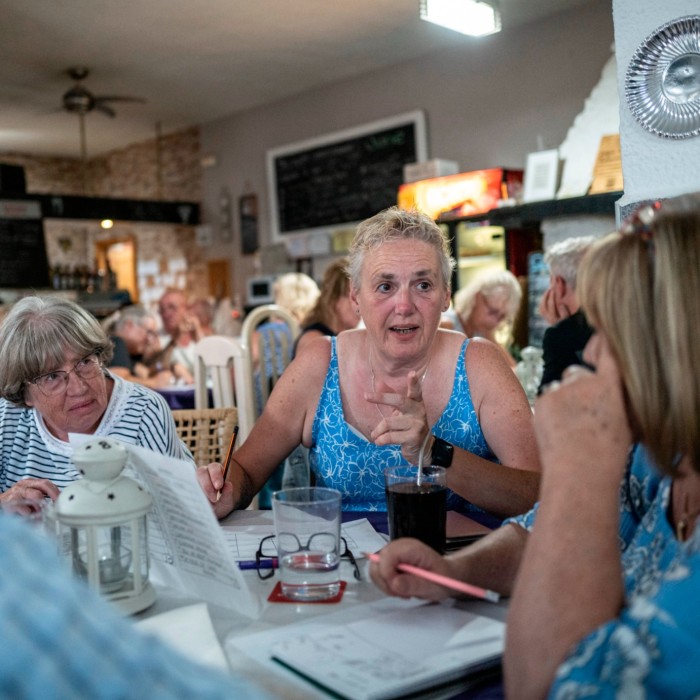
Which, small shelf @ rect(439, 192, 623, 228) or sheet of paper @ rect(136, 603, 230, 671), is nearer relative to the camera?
sheet of paper @ rect(136, 603, 230, 671)

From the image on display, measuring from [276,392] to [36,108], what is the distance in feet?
23.4

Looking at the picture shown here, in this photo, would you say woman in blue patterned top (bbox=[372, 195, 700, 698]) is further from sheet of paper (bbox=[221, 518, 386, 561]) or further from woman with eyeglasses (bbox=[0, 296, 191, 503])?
woman with eyeglasses (bbox=[0, 296, 191, 503])

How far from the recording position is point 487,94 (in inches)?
249

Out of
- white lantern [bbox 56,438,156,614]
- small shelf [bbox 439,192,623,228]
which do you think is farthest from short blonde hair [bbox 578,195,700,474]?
small shelf [bbox 439,192,623,228]

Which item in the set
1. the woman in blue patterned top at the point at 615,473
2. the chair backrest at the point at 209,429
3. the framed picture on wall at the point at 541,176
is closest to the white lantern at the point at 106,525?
the woman in blue patterned top at the point at 615,473

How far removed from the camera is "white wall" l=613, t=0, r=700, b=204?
5.79 ft

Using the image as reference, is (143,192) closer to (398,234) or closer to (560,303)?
(560,303)

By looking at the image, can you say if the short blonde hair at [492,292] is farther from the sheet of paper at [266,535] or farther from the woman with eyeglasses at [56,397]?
the sheet of paper at [266,535]

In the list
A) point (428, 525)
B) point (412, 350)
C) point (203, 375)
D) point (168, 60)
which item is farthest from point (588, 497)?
point (168, 60)

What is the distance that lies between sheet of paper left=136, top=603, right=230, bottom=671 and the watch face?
1.48 meters

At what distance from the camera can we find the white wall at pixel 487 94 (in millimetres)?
5723

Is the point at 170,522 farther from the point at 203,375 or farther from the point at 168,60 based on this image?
the point at 168,60

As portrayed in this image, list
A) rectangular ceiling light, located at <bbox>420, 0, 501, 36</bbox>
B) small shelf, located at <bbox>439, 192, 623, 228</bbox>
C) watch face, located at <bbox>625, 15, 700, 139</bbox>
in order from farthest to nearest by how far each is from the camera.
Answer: small shelf, located at <bbox>439, 192, 623, 228</bbox>
rectangular ceiling light, located at <bbox>420, 0, 501, 36</bbox>
watch face, located at <bbox>625, 15, 700, 139</bbox>

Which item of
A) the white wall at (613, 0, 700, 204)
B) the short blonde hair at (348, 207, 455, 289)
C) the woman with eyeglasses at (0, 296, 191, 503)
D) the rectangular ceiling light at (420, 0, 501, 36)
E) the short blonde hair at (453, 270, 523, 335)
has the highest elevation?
the rectangular ceiling light at (420, 0, 501, 36)
